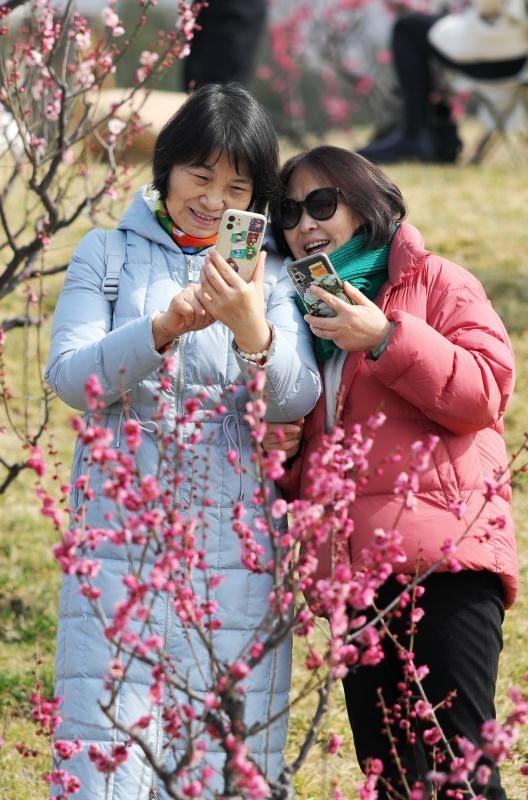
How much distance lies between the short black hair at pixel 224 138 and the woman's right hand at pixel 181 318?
384mm

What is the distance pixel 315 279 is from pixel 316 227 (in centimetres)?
23

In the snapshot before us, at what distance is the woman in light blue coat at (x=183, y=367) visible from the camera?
2.57m

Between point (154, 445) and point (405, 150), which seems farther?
point (405, 150)

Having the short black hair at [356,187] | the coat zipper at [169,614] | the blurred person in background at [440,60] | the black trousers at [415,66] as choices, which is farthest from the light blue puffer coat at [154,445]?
the black trousers at [415,66]

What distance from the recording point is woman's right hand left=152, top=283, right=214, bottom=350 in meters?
2.50

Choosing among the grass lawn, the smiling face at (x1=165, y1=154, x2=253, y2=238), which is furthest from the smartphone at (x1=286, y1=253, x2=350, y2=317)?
the grass lawn

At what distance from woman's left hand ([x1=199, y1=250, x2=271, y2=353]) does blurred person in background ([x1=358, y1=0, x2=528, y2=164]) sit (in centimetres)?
852

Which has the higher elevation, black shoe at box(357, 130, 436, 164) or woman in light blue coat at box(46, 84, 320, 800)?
black shoe at box(357, 130, 436, 164)

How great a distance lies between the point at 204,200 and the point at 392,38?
950 cm

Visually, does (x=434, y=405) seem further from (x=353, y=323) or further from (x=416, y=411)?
(x=353, y=323)

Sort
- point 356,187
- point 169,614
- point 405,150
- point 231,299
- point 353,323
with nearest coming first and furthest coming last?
point 231,299 → point 353,323 → point 169,614 → point 356,187 → point 405,150

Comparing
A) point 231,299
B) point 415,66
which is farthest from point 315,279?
point 415,66

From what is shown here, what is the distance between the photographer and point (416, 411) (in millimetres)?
2682

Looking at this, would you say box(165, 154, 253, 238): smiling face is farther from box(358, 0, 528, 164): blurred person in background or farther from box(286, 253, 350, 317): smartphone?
box(358, 0, 528, 164): blurred person in background
